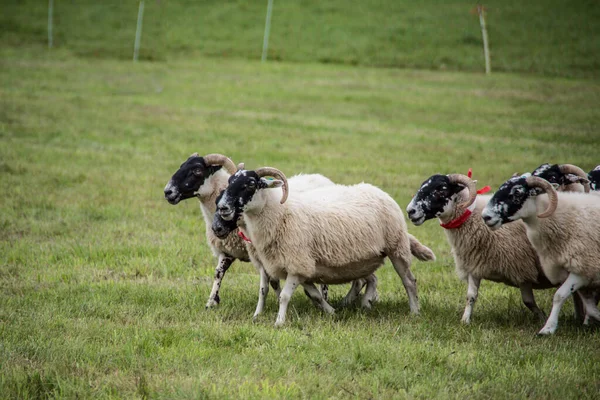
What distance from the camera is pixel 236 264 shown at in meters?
10.7

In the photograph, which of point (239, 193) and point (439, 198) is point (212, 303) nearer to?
point (239, 193)

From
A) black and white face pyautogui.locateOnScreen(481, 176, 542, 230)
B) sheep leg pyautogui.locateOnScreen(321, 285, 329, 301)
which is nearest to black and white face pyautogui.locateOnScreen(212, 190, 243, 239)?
sheep leg pyautogui.locateOnScreen(321, 285, 329, 301)

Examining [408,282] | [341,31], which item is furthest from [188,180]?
[341,31]

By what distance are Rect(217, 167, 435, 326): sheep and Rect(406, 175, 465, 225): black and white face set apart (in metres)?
0.63

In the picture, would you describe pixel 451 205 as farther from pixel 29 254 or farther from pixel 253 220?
pixel 29 254

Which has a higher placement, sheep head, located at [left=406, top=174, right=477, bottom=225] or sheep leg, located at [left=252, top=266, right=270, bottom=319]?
sheep head, located at [left=406, top=174, right=477, bottom=225]

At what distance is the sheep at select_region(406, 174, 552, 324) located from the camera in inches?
308

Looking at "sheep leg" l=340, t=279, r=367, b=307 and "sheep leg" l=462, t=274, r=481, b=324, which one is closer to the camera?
"sheep leg" l=462, t=274, r=481, b=324

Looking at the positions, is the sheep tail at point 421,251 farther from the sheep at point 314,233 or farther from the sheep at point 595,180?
the sheep at point 595,180

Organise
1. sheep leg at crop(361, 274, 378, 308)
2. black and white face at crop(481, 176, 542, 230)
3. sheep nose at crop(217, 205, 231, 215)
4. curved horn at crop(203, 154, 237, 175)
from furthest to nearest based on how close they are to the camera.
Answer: curved horn at crop(203, 154, 237, 175) → sheep leg at crop(361, 274, 378, 308) → sheep nose at crop(217, 205, 231, 215) → black and white face at crop(481, 176, 542, 230)

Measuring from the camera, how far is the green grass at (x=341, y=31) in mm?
33812

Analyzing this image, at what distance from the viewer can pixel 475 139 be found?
2027 cm

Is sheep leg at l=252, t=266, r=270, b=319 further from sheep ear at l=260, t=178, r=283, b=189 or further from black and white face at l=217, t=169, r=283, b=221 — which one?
sheep ear at l=260, t=178, r=283, b=189

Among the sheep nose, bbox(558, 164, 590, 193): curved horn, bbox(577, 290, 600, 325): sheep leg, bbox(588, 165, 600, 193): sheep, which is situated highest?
bbox(558, 164, 590, 193): curved horn
